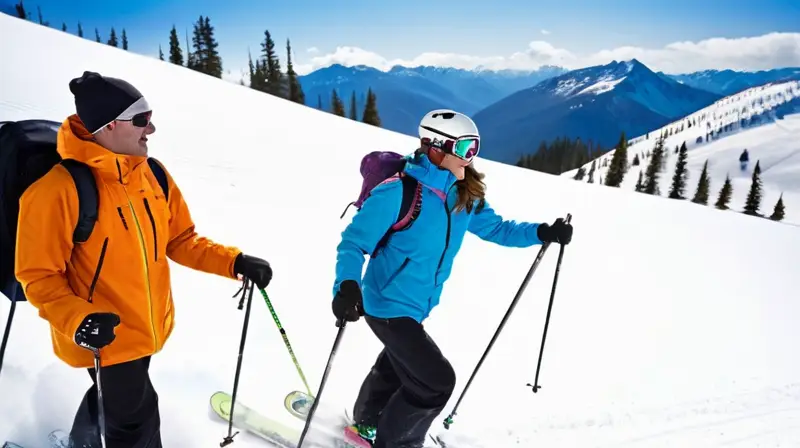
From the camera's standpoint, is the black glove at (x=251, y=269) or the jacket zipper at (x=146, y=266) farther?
the black glove at (x=251, y=269)

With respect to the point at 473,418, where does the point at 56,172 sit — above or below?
above

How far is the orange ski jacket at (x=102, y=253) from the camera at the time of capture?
2041 millimetres

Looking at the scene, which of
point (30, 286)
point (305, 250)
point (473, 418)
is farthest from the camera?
point (305, 250)

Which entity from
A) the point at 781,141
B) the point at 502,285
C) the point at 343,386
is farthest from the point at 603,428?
the point at 781,141

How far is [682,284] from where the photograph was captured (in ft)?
31.2

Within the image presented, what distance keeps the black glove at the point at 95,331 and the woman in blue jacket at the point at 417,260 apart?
1.20m

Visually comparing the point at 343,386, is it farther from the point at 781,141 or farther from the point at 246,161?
the point at 781,141

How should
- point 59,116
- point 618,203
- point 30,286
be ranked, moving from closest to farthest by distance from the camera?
point 30,286, point 59,116, point 618,203

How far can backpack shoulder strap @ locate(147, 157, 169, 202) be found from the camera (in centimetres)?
263

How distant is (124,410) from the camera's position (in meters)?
2.49

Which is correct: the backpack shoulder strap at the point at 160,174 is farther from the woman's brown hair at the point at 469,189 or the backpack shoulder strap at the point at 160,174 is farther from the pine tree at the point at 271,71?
the pine tree at the point at 271,71

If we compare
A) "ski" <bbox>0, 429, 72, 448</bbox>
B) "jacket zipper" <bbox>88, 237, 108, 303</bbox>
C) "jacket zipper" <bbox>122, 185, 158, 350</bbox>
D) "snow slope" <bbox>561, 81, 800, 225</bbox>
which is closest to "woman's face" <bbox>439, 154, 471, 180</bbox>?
"jacket zipper" <bbox>122, 185, 158, 350</bbox>

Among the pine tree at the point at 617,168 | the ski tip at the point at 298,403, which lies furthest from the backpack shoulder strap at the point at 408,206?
the pine tree at the point at 617,168

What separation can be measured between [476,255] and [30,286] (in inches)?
303
